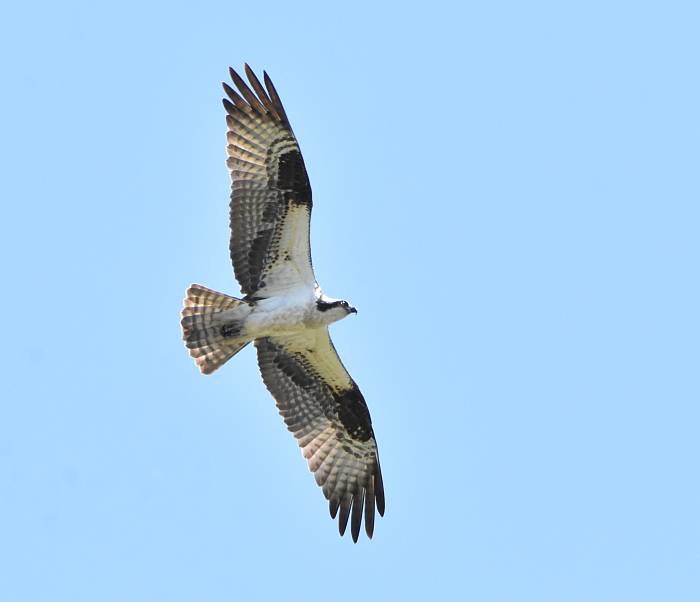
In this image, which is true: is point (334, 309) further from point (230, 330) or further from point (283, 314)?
point (230, 330)

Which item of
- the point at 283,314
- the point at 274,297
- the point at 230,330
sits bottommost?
the point at 230,330

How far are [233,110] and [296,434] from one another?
3.64 metres

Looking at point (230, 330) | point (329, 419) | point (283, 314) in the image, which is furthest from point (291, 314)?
point (329, 419)

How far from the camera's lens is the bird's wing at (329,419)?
16.5 m

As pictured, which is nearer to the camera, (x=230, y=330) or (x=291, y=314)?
(x=291, y=314)

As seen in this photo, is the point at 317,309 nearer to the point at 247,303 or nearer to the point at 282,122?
the point at 247,303

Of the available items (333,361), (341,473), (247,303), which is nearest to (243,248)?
(247,303)

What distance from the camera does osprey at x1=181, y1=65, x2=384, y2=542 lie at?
51.6 feet

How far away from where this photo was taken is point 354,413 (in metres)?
16.8

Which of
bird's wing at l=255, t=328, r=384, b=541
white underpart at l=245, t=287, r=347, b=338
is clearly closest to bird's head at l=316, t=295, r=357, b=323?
white underpart at l=245, t=287, r=347, b=338

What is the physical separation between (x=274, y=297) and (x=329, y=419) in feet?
5.58

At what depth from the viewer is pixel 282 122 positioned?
15.8 m

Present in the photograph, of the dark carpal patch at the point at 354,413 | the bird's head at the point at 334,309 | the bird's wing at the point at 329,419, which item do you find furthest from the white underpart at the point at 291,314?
the dark carpal patch at the point at 354,413

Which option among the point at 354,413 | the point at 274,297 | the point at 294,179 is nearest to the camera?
the point at 294,179
